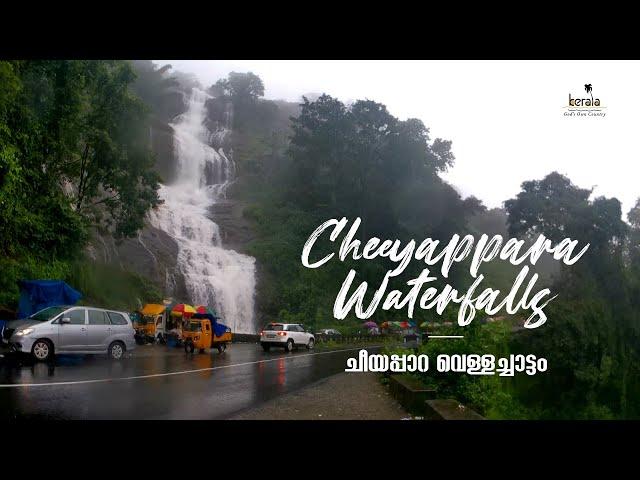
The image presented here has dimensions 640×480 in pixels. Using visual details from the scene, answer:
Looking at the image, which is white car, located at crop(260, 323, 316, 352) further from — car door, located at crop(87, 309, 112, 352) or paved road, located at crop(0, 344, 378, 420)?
car door, located at crop(87, 309, 112, 352)

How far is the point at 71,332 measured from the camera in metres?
11.0

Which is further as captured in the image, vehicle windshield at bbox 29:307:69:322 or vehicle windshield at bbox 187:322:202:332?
vehicle windshield at bbox 29:307:69:322

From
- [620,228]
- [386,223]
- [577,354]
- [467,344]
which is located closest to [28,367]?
[386,223]

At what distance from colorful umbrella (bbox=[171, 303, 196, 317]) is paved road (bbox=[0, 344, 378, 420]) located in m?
0.91

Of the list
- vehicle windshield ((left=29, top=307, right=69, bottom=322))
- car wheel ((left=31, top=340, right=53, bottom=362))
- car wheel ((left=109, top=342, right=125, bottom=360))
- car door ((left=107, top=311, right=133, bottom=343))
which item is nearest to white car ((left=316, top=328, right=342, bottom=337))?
car door ((left=107, top=311, right=133, bottom=343))

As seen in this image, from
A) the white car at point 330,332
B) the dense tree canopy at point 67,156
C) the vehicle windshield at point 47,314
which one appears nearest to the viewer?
the white car at point 330,332

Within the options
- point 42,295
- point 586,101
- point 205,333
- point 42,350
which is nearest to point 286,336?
point 205,333

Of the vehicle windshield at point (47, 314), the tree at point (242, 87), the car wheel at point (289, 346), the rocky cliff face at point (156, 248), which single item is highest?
the tree at point (242, 87)

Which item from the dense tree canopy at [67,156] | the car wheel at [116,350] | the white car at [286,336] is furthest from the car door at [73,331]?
the white car at [286,336]

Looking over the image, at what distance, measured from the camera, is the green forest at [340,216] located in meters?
8.27

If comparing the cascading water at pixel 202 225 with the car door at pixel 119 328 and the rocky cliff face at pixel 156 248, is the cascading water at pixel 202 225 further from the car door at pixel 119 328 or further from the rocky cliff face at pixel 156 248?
the car door at pixel 119 328

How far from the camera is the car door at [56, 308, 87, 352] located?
1090cm

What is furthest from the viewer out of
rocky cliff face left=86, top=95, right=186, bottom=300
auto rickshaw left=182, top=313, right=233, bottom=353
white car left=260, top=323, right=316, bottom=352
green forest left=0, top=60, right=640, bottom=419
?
rocky cliff face left=86, top=95, right=186, bottom=300

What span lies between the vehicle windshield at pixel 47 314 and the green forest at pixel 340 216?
64 cm
